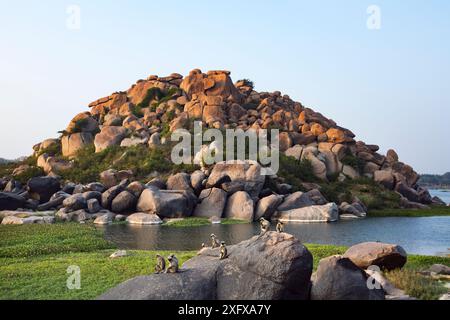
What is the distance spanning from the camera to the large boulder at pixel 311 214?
4644 centimetres

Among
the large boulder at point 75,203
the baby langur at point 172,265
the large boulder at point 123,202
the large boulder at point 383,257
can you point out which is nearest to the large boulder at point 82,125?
the large boulder at point 75,203

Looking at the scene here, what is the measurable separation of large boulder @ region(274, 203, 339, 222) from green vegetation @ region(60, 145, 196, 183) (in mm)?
16188

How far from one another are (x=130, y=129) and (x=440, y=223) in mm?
50414

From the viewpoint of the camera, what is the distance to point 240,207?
1849 inches

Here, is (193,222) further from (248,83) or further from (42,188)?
(248,83)

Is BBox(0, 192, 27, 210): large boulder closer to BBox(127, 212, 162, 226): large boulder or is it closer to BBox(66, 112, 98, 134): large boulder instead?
BBox(127, 212, 162, 226): large boulder

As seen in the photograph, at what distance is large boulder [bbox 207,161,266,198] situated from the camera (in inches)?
1969

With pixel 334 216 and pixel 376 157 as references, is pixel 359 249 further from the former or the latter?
pixel 376 157

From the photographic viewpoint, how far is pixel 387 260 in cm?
1730

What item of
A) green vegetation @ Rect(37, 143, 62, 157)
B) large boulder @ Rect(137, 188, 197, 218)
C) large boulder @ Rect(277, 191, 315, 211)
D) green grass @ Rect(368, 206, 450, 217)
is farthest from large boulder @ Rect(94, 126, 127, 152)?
green grass @ Rect(368, 206, 450, 217)

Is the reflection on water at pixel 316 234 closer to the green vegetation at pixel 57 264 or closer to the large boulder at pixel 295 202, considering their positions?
the green vegetation at pixel 57 264

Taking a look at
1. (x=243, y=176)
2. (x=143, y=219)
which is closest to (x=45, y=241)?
(x=143, y=219)

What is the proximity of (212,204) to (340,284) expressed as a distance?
3563cm
